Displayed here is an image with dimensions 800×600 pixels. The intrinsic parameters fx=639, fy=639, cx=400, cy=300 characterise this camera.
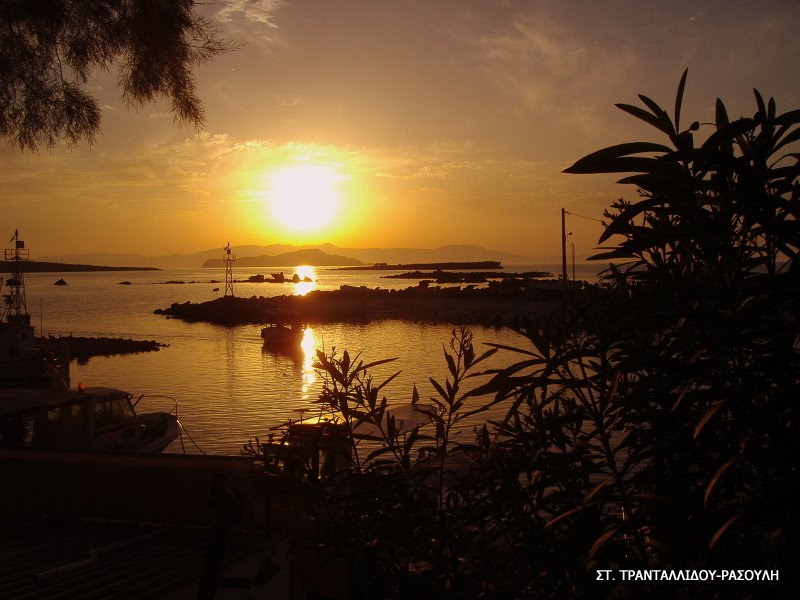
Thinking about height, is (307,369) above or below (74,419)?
below

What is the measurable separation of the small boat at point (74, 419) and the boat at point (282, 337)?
34481 mm

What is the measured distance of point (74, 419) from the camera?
12156 mm

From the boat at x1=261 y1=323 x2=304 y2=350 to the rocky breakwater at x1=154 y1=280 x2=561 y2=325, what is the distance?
16.9 m

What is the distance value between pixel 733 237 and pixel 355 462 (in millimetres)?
1758

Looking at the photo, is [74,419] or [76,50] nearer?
[76,50]

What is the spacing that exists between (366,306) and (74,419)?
64897 millimetres

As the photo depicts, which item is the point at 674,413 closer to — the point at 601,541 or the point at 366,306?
the point at 601,541

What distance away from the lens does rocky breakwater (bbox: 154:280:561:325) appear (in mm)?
69062

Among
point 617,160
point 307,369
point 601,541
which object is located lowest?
point 307,369

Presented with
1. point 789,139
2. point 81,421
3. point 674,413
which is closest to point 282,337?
point 81,421

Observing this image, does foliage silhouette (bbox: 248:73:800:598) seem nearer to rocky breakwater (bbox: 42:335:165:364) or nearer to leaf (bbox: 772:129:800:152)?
leaf (bbox: 772:129:800:152)

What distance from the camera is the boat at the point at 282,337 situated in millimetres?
48906

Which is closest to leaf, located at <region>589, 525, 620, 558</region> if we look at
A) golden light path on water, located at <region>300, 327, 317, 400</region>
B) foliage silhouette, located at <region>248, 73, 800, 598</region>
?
foliage silhouette, located at <region>248, 73, 800, 598</region>

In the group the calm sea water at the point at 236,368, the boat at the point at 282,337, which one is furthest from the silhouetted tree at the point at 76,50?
the boat at the point at 282,337
